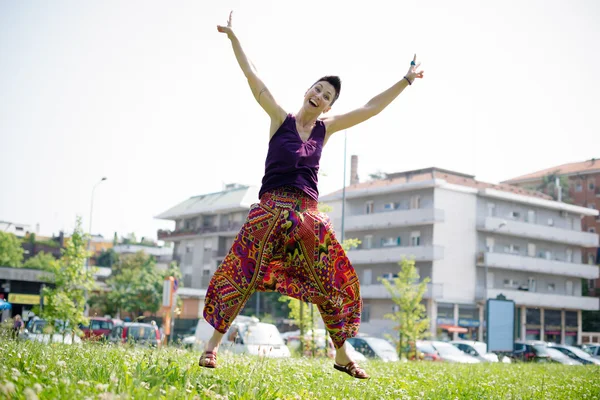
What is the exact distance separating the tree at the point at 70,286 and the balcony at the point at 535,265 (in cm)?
3631

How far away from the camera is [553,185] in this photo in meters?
76.9

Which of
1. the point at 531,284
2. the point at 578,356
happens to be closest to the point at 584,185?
the point at 531,284

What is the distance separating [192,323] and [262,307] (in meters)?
11.6

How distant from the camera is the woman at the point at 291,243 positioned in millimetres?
5438

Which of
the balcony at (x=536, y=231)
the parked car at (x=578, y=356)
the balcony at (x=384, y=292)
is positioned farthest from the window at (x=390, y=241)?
the parked car at (x=578, y=356)

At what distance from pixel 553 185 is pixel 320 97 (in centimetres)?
7623

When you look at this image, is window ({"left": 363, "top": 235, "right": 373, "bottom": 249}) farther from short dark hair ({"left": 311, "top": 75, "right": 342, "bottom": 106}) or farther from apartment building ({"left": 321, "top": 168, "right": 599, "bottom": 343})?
short dark hair ({"left": 311, "top": 75, "right": 342, "bottom": 106})

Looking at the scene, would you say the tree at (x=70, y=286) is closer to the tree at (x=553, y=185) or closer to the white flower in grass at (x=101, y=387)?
the white flower in grass at (x=101, y=387)

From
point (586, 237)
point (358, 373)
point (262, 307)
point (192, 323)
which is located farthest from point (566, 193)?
point (358, 373)

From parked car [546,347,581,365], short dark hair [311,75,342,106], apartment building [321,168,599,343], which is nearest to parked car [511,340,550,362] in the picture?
parked car [546,347,581,365]

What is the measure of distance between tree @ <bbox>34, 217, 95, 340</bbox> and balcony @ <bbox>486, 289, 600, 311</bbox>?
120ft

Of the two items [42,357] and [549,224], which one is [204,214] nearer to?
[549,224]

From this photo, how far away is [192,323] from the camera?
5659 centimetres

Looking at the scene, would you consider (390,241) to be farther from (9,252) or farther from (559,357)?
(9,252)
